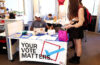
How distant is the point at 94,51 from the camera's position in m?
3.17

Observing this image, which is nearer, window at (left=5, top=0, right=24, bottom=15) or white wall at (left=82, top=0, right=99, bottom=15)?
window at (left=5, top=0, right=24, bottom=15)

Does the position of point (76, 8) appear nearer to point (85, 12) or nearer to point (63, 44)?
point (85, 12)

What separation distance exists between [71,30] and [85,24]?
29cm

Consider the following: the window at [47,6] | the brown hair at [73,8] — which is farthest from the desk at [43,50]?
the window at [47,6]

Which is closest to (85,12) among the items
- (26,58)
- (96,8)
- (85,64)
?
(85,64)

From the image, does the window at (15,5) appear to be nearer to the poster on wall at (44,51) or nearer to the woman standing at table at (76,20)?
the poster on wall at (44,51)

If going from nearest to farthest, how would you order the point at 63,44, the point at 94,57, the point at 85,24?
the point at 63,44, the point at 85,24, the point at 94,57

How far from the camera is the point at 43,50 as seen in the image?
222 cm

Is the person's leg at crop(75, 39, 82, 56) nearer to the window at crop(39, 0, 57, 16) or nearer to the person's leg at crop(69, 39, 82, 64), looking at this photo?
Answer: the person's leg at crop(69, 39, 82, 64)

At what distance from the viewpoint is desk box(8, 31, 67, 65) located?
2113mm

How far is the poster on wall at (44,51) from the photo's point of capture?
2.11m

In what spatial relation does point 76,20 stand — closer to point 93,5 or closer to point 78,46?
point 78,46

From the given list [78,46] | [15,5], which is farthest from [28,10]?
[78,46]

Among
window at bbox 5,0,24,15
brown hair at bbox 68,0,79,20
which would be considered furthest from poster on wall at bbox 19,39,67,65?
window at bbox 5,0,24,15
